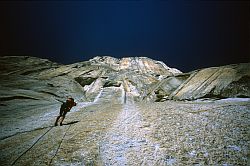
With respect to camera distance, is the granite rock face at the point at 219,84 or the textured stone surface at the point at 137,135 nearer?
the textured stone surface at the point at 137,135

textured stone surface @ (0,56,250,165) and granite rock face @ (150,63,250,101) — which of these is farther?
granite rock face @ (150,63,250,101)

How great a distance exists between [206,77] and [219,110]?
17.4 m

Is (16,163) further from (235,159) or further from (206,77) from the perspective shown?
(206,77)

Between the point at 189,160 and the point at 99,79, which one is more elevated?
the point at 189,160

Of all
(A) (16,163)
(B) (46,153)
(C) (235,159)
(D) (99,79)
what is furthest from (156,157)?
(D) (99,79)

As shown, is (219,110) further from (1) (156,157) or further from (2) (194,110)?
(1) (156,157)

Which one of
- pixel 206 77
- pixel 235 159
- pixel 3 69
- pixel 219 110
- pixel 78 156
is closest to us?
pixel 235 159

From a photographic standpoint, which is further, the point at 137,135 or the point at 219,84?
the point at 219,84

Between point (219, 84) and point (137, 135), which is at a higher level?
point (137, 135)

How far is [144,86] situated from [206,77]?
25.6 meters

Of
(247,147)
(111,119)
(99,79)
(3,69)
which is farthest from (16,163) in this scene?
(3,69)

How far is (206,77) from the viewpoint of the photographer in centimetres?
3444

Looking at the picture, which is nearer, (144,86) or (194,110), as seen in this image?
(194,110)

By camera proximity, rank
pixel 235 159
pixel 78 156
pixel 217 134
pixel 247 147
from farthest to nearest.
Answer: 1. pixel 217 134
2. pixel 78 156
3. pixel 247 147
4. pixel 235 159
